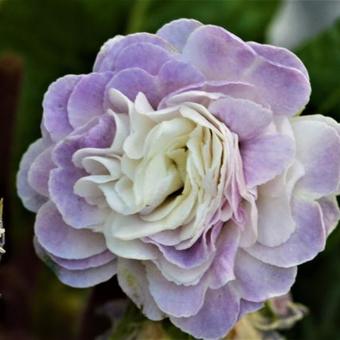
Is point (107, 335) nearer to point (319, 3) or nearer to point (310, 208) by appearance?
point (310, 208)

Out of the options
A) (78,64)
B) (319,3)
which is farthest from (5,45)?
(319,3)

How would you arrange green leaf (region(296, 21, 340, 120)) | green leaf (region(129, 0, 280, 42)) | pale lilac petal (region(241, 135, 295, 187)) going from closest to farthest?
pale lilac petal (region(241, 135, 295, 187)) < green leaf (region(296, 21, 340, 120)) < green leaf (region(129, 0, 280, 42))

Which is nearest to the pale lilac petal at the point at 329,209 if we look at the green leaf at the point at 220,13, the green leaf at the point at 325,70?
the green leaf at the point at 325,70

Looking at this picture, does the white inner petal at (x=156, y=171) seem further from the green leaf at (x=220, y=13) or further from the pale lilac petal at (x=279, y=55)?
the green leaf at (x=220, y=13)

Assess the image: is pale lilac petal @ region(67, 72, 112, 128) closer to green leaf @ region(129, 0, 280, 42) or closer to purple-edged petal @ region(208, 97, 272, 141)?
purple-edged petal @ region(208, 97, 272, 141)

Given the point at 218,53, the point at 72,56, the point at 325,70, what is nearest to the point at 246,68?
the point at 218,53

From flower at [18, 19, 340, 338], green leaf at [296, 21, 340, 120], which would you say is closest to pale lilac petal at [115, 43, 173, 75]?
flower at [18, 19, 340, 338]
